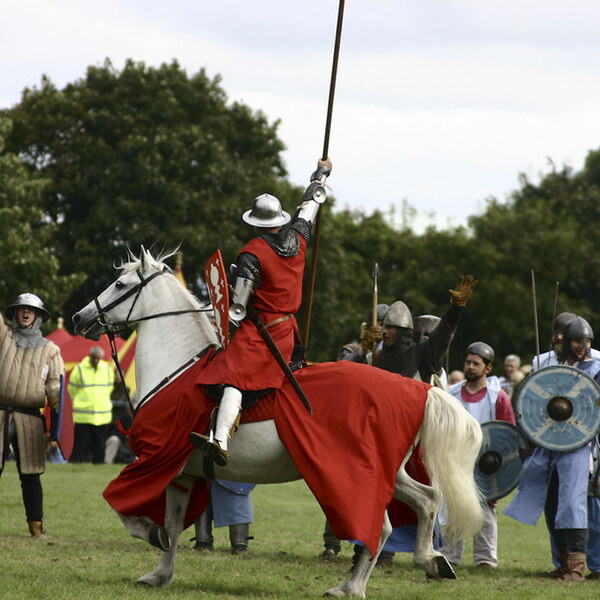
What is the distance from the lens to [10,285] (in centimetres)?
2895

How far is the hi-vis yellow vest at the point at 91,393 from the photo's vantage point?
20.5 metres

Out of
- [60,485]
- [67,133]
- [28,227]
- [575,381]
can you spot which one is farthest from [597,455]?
[67,133]

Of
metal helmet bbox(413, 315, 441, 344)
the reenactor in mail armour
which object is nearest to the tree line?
the reenactor in mail armour

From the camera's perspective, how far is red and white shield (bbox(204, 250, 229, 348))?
296 inches

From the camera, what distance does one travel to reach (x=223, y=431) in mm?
7441

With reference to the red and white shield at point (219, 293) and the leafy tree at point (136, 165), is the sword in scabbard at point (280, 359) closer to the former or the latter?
the red and white shield at point (219, 293)

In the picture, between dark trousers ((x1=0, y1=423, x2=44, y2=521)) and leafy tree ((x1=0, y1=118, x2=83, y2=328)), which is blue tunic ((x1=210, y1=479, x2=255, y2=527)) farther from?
leafy tree ((x1=0, y1=118, x2=83, y2=328))

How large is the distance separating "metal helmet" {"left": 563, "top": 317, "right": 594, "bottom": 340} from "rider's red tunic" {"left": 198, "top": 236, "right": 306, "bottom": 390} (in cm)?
294

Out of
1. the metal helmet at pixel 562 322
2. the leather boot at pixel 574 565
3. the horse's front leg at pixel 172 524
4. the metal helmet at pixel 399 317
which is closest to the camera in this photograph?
the horse's front leg at pixel 172 524

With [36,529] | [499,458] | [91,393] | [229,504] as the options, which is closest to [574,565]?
[499,458]

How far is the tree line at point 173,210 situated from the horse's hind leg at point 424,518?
21451 mm

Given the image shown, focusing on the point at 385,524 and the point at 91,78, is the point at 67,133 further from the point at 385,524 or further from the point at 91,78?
the point at 385,524

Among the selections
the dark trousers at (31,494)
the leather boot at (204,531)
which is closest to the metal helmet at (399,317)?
the leather boot at (204,531)

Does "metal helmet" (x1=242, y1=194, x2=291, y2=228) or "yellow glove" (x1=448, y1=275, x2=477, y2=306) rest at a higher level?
"metal helmet" (x1=242, y1=194, x2=291, y2=228)
